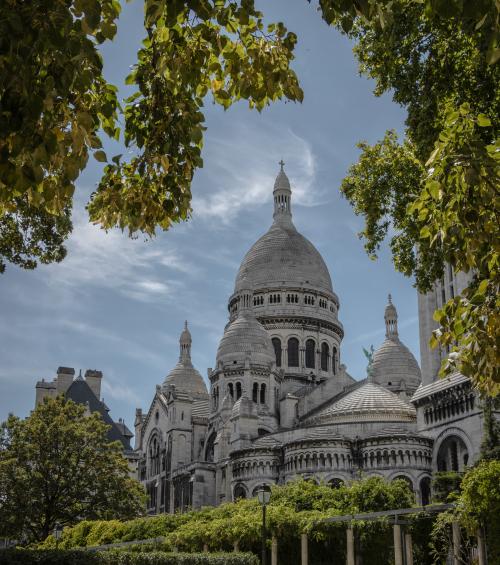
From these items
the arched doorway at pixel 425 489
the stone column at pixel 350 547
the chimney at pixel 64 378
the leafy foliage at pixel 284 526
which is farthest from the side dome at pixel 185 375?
the stone column at pixel 350 547

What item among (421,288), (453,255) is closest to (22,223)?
(421,288)

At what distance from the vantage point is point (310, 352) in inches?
3199

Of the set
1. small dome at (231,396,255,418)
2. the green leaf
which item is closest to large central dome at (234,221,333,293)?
small dome at (231,396,255,418)

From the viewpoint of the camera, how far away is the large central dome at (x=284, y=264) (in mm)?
85000

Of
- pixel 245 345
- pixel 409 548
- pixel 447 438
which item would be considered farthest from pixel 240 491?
pixel 409 548

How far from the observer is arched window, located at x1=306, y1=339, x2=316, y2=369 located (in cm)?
8056

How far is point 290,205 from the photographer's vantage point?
3851 inches

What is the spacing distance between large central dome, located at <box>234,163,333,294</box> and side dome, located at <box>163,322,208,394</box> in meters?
9.34

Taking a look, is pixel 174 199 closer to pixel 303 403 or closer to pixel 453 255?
pixel 453 255

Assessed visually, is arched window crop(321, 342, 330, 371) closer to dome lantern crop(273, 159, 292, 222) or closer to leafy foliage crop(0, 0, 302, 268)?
dome lantern crop(273, 159, 292, 222)

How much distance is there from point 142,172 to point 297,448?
50.0 m

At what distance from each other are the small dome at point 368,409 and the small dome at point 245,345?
9.64 meters

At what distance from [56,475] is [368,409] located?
25.4 m

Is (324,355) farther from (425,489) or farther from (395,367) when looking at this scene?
(425,489)
